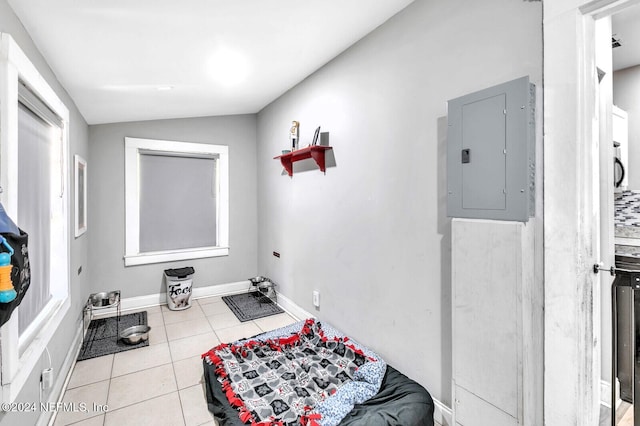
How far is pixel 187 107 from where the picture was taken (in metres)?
3.53

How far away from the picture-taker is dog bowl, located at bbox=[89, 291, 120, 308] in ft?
10.7

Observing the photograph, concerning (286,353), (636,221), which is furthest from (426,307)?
(636,221)

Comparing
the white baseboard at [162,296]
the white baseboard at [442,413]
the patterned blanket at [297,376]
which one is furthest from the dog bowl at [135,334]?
the white baseboard at [442,413]

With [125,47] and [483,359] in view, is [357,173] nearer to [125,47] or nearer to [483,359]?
[483,359]

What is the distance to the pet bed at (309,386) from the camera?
5.67 feet

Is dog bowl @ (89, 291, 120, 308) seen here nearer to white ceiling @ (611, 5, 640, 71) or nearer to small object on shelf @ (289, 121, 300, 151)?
small object on shelf @ (289, 121, 300, 151)

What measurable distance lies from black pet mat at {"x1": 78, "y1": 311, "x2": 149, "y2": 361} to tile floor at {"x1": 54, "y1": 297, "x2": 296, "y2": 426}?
0.09 m

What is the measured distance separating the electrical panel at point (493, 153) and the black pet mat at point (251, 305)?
270 centimetres

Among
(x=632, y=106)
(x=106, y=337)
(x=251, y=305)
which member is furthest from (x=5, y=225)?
(x=632, y=106)

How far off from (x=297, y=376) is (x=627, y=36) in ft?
10.9

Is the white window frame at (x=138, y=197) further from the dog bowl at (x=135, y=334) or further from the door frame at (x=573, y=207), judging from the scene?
the door frame at (x=573, y=207)

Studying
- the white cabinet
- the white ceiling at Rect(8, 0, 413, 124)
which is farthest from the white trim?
the white ceiling at Rect(8, 0, 413, 124)

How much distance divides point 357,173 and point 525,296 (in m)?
1.49

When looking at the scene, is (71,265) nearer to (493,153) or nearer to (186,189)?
(186,189)
